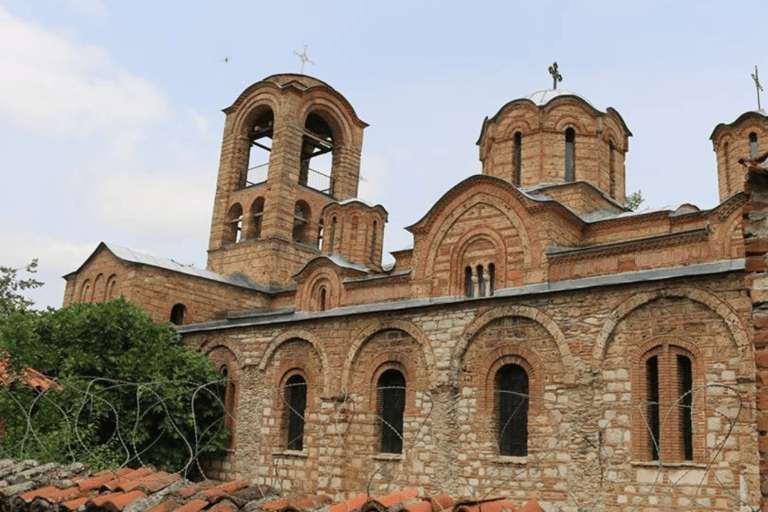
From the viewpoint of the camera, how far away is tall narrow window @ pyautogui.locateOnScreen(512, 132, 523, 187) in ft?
53.6

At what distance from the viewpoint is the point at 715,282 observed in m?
9.77

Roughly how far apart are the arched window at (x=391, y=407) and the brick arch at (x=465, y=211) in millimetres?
2364

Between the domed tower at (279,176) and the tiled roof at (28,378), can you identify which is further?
the domed tower at (279,176)

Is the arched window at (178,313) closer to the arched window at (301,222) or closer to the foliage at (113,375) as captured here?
the foliage at (113,375)

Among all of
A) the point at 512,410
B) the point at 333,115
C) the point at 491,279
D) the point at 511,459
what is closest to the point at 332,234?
the point at 491,279

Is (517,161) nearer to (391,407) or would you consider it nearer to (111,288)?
(391,407)

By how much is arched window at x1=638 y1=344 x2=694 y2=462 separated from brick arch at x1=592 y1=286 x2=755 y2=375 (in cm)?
59

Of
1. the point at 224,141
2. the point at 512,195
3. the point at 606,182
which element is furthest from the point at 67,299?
the point at 606,182

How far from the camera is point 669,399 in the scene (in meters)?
9.73

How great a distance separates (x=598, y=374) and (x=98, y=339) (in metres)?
8.90

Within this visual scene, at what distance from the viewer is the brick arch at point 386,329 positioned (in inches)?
473

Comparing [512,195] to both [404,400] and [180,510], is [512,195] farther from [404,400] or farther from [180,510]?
[180,510]

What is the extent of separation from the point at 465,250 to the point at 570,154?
4.00 m

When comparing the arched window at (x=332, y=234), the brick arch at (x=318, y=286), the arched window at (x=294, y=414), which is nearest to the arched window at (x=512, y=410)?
the arched window at (x=294, y=414)
